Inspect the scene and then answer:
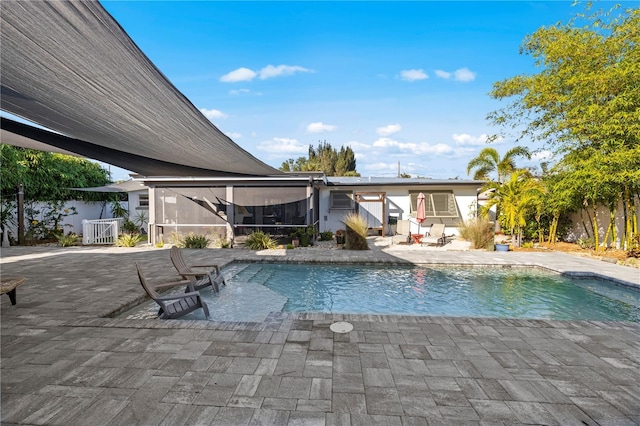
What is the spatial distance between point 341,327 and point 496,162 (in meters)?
15.6

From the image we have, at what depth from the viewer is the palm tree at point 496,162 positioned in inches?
615

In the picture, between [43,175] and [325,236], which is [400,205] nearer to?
[325,236]

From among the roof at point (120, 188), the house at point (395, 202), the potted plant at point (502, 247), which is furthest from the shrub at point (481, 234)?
the roof at point (120, 188)

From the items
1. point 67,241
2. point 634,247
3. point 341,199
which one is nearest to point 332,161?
point 341,199

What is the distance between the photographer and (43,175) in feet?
42.9

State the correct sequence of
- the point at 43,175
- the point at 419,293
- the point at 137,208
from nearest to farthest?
the point at 419,293
the point at 43,175
the point at 137,208

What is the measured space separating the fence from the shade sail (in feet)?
27.1

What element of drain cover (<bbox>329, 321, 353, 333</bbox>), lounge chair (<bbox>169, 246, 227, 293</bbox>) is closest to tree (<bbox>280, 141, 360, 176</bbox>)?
lounge chair (<bbox>169, 246, 227, 293</bbox>)

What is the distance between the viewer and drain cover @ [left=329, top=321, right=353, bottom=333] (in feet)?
12.4

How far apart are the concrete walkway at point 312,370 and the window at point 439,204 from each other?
10.4 m

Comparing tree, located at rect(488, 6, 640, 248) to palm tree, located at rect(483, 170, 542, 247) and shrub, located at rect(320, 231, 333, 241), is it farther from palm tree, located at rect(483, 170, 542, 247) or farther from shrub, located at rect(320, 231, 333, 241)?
shrub, located at rect(320, 231, 333, 241)

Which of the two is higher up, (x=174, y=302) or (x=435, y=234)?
(x=435, y=234)

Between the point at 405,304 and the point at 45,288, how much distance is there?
6.62m

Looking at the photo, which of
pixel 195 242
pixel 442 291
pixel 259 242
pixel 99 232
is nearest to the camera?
pixel 442 291
